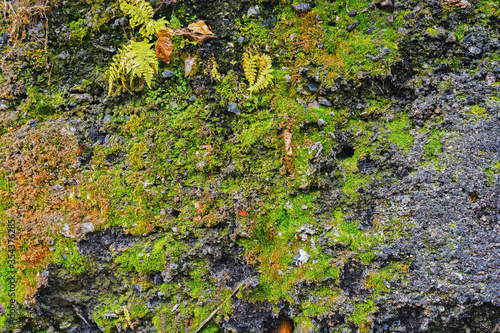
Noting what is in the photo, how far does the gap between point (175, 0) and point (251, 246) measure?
11.4 ft

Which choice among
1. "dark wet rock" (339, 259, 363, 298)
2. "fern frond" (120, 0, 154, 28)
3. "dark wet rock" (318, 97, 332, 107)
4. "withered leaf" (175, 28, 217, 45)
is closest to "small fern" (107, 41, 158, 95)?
"fern frond" (120, 0, 154, 28)

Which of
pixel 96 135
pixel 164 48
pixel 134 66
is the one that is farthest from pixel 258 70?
pixel 96 135

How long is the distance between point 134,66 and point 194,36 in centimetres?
92

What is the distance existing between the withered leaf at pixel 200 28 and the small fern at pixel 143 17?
359 millimetres

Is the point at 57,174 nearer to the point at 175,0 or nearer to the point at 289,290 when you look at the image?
the point at 175,0

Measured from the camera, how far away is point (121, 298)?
4.09 m

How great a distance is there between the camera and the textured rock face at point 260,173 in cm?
343

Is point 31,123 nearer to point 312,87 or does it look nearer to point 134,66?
point 134,66

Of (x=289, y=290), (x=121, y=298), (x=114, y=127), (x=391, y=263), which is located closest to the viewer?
(x=391, y=263)

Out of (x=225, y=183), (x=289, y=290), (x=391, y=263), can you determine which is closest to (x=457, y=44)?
(x=391, y=263)

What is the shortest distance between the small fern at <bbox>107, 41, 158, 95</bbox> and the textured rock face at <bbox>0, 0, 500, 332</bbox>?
0.15 metres

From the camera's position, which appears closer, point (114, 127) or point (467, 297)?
point (467, 297)

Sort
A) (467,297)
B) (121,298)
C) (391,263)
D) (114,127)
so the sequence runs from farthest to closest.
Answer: (114,127) → (121,298) → (391,263) → (467,297)

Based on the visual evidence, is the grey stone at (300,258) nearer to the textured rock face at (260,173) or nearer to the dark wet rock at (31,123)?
the textured rock face at (260,173)
